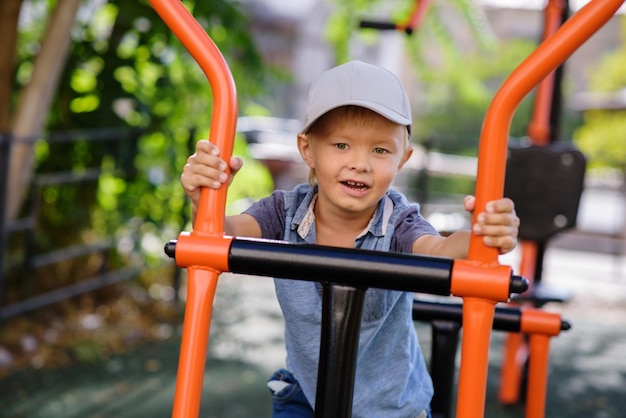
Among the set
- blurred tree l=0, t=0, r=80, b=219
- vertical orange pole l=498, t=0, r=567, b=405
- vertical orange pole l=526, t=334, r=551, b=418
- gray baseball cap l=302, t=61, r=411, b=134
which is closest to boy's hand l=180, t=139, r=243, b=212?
gray baseball cap l=302, t=61, r=411, b=134

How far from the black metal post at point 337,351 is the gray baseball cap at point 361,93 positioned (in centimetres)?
30

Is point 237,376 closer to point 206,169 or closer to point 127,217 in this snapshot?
point 127,217

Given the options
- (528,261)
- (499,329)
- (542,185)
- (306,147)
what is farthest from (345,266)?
(528,261)

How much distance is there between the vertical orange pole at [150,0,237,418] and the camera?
1.31 metres

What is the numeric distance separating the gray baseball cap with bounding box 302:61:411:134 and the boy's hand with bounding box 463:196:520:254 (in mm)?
251

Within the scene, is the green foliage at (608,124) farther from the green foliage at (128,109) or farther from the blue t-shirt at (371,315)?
the blue t-shirt at (371,315)

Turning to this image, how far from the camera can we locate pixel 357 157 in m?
1.46

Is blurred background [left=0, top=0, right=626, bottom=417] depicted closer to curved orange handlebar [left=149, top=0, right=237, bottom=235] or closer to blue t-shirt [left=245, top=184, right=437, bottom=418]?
blue t-shirt [left=245, top=184, right=437, bottom=418]

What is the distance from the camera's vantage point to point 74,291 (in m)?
3.94

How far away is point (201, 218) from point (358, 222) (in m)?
0.38

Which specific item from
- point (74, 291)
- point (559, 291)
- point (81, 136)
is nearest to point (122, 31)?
point (81, 136)

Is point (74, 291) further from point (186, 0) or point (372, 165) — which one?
point (372, 165)

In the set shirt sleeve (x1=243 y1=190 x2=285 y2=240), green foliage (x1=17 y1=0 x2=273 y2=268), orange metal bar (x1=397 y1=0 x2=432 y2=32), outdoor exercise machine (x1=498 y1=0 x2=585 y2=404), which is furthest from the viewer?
green foliage (x1=17 y1=0 x2=273 y2=268)

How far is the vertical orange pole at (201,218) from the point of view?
51.6 inches
